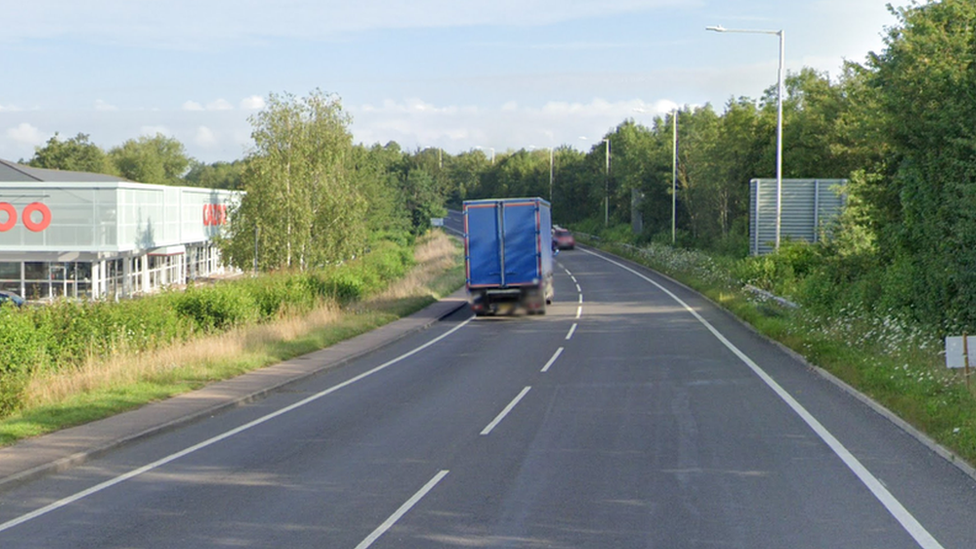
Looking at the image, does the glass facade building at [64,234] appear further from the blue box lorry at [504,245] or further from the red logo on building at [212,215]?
the blue box lorry at [504,245]

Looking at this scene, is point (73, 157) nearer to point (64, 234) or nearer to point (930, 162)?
point (64, 234)

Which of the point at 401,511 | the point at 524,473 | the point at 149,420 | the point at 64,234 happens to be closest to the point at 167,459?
the point at 149,420

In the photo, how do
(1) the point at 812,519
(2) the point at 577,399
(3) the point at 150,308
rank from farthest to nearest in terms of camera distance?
(3) the point at 150,308 < (2) the point at 577,399 < (1) the point at 812,519

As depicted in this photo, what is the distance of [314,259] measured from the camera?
4225 centimetres

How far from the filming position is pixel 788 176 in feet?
138

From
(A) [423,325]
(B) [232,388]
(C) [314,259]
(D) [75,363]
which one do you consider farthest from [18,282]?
(B) [232,388]

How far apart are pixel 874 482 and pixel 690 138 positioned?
53.3 meters

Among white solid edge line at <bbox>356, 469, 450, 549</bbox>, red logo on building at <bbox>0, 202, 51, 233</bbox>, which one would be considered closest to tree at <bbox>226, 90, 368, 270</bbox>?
red logo on building at <bbox>0, 202, 51, 233</bbox>

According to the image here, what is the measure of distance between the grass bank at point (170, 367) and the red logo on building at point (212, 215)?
39.3 metres

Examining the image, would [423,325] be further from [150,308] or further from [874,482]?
[874,482]

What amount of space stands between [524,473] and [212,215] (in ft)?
201

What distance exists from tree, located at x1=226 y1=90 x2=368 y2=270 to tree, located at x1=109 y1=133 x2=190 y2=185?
7888cm

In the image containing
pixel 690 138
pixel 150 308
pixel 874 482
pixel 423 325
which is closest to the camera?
pixel 874 482

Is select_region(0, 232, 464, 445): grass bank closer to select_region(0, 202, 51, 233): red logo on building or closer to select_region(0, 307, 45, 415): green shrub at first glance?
select_region(0, 307, 45, 415): green shrub
